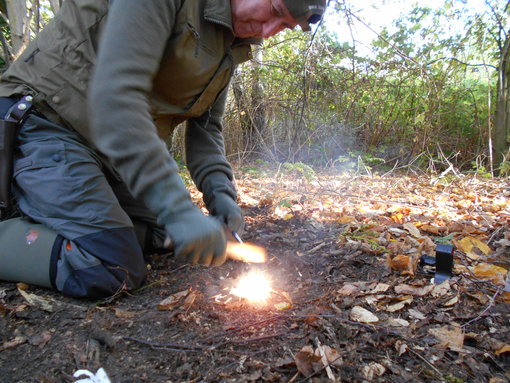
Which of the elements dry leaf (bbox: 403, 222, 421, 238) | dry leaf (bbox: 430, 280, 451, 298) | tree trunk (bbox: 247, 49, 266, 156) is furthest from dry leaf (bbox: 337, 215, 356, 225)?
tree trunk (bbox: 247, 49, 266, 156)

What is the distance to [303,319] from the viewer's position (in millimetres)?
1445

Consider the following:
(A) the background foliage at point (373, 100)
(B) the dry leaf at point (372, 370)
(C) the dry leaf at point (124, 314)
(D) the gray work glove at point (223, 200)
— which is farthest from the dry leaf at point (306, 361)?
(A) the background foliage at point (373, 100)

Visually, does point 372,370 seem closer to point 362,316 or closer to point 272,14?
point 362,316

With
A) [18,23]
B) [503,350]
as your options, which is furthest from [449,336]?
[18,23]

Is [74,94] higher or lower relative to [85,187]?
higher

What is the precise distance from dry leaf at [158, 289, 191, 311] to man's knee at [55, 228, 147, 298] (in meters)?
0.24

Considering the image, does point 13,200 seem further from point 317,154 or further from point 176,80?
point 317,154

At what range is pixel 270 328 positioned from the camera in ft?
4.62

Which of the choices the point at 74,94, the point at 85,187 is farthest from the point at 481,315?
the point at 74,94

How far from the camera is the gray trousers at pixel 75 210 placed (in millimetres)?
1673

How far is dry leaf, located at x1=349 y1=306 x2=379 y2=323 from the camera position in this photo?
4.67 feet

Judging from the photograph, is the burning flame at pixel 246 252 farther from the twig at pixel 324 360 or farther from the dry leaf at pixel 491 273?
the dry leaf at pixel 491 273

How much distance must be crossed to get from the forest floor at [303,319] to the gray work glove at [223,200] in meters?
0.29

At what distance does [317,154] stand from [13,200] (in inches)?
184
